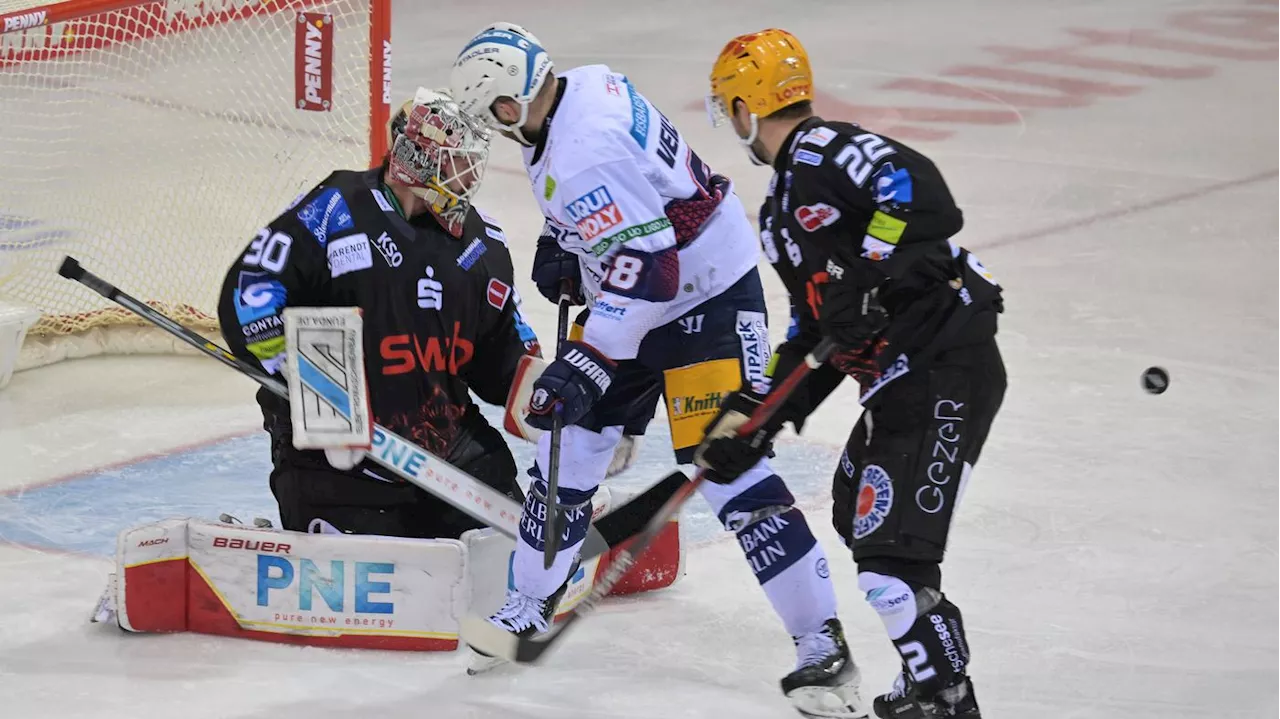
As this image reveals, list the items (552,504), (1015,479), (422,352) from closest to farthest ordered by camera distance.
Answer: (552,504)
(422,352)
(1015,479)

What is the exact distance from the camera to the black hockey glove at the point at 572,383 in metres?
3.12

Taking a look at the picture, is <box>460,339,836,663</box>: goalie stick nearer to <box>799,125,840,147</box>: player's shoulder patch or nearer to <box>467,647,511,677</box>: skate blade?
<box>467,647,511,677</box>: skate blade

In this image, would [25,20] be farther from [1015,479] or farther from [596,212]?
[1015,479]

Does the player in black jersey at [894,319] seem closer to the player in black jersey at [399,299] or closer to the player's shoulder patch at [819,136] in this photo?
the player's shoulder patch at [819,136]

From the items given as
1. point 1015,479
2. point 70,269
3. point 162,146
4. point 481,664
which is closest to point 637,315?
point 481,664

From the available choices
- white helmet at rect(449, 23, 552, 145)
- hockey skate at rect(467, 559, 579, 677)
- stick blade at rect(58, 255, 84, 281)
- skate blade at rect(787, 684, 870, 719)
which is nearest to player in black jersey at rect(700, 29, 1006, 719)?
skate blade at rect(787, 684, 870, 719)

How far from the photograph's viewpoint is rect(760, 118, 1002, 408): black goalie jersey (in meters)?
2.76

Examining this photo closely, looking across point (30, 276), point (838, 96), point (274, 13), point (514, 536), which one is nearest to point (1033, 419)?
point (514, 536)

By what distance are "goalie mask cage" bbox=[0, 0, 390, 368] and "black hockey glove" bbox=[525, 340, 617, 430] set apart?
86.7 inches

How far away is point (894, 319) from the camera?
2.88 m

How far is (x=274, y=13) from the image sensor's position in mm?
5719

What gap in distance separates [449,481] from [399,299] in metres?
0.38

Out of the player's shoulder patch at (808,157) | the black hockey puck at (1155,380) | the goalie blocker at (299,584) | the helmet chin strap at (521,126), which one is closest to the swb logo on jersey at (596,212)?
the helmet chin strap at (521,126)

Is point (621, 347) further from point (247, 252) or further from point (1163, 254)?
point (1163, 254)
